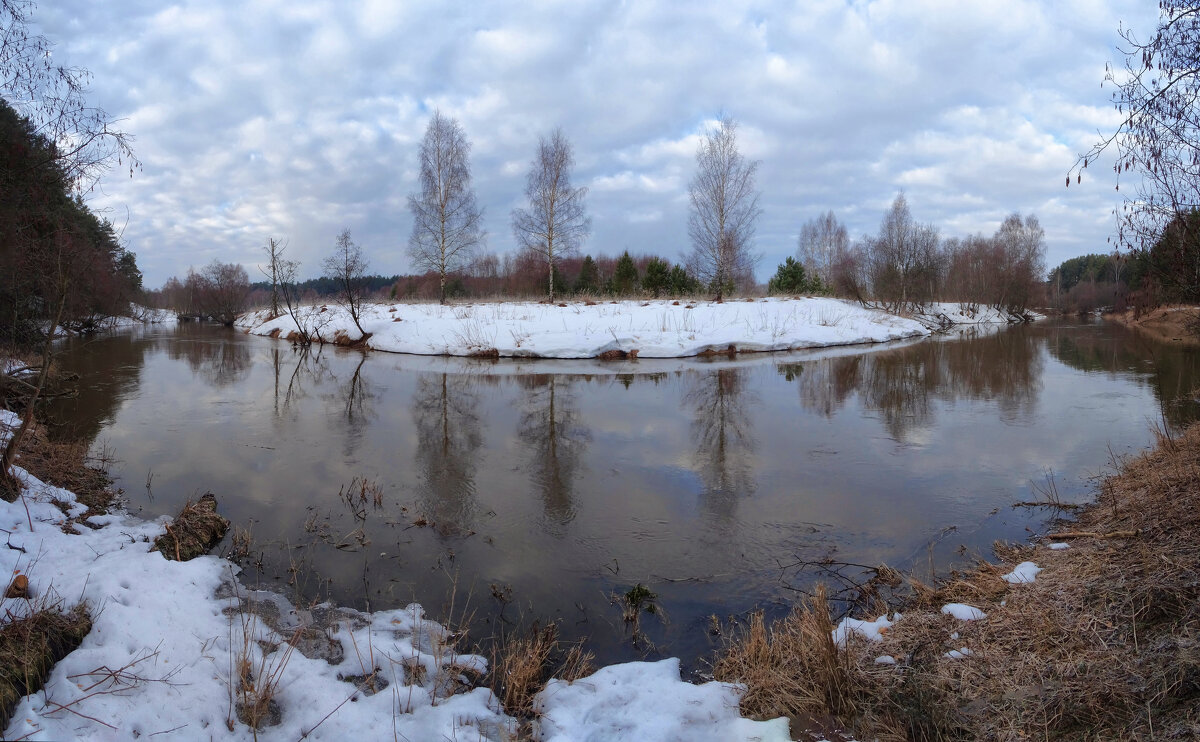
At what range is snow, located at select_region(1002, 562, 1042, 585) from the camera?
385cm

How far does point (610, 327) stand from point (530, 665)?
17597 millimetres

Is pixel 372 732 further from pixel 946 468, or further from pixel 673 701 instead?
pixel 946 468

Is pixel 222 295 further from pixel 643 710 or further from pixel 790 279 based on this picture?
pixel 643 710

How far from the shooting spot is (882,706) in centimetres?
269

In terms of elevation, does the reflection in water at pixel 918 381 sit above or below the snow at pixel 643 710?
above

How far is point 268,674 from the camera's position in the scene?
3061mm

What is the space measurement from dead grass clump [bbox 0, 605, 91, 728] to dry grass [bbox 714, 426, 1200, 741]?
3.16 m

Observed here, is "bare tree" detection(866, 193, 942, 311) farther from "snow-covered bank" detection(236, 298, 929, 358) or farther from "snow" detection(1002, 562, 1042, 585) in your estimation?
"snow" detection(1002, 562, 1042, 585)

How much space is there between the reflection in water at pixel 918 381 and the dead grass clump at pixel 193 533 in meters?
8.06

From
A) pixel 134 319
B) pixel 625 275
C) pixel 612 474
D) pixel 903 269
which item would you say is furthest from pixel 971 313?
pixel 134 319

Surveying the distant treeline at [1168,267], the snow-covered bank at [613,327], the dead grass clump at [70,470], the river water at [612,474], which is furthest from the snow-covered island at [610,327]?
the distant treeline at [1168,267]

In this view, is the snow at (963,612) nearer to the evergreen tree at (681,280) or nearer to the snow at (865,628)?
the snow at (865,628)

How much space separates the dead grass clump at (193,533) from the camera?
4629 mm

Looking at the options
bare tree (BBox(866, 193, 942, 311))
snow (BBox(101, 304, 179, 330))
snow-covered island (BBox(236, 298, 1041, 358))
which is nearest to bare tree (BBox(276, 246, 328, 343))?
snow-covered island (BBox(236, 298, 1041, 358))
